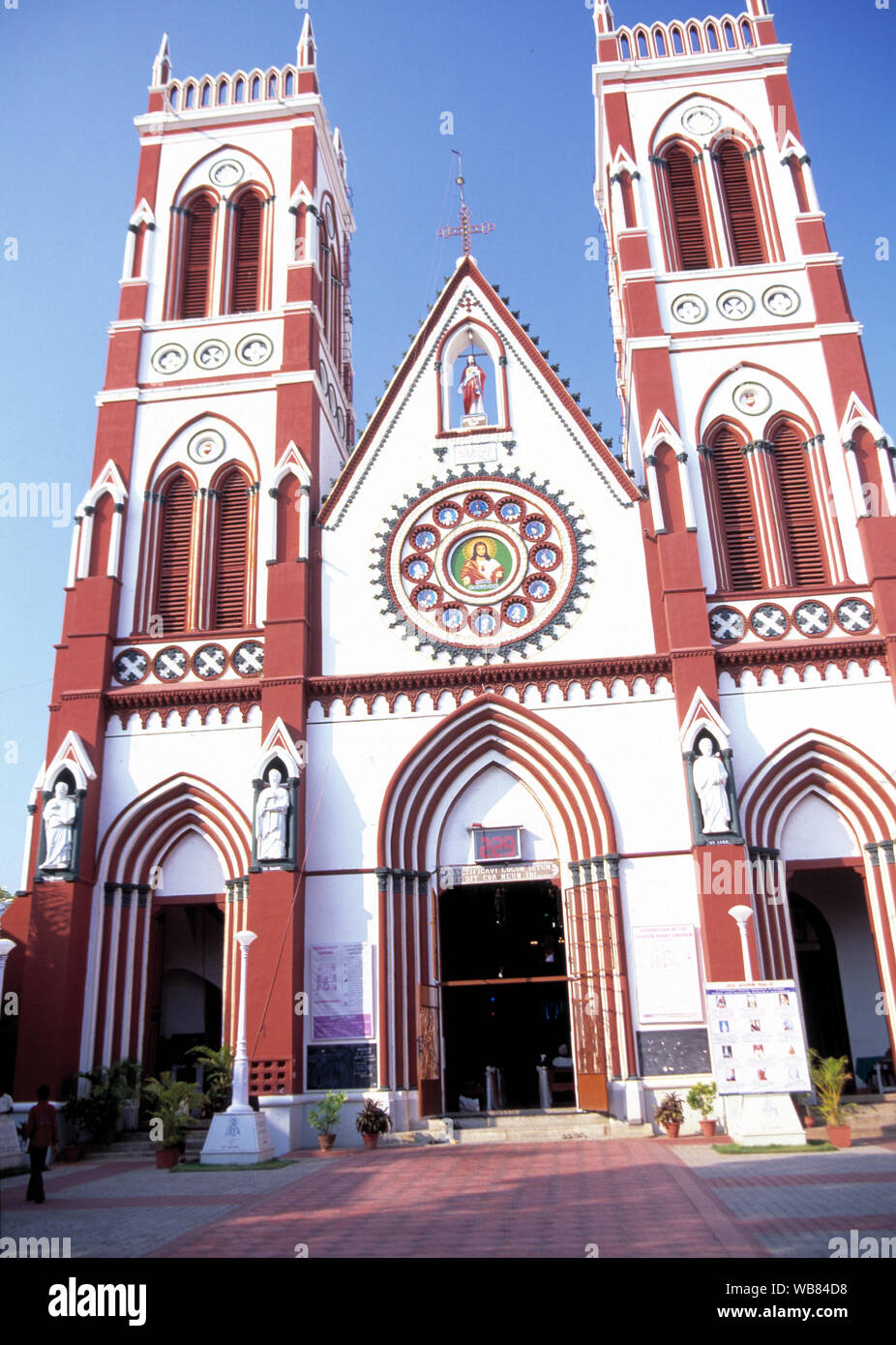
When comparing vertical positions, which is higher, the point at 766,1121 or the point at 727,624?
the point at 727,624

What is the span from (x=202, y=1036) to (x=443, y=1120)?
23.5ft

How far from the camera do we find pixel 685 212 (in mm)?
25281

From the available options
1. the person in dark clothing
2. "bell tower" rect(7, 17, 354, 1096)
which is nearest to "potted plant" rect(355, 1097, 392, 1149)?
"bell tower" rect(7, 17, 354, 1096)

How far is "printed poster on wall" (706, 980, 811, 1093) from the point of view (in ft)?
50.3

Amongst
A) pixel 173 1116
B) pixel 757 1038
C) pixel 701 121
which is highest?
pixel 701 121

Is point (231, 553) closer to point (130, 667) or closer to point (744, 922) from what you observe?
point (130, 667)

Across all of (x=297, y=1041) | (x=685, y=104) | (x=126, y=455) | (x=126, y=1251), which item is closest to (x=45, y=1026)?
(x=297, y=1041)

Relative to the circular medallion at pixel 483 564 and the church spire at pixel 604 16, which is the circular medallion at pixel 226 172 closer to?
the church spire at pixel 604 16

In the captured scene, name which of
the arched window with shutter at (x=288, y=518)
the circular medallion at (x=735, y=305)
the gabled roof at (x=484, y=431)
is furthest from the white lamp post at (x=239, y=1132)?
the circular medallion at (x=735, y=305)

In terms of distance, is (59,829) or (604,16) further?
(604,16)

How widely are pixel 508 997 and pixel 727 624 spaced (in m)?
11.2

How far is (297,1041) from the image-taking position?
18.4 m

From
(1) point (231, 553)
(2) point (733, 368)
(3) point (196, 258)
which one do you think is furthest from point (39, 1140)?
(3) point (196, 258)

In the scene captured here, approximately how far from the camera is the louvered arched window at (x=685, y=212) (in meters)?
24.8
